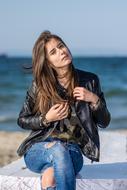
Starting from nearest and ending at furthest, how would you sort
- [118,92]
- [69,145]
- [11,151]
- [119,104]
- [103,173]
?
[69,145], [103,173], [11,151], [119,104], [118,92]

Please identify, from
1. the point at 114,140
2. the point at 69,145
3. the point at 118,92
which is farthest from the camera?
the point at 118,92

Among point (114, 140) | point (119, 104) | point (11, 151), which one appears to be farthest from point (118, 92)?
point (114, 140)

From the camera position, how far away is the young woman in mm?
3721

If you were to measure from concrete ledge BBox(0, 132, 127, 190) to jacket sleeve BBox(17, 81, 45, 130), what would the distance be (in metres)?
0.62

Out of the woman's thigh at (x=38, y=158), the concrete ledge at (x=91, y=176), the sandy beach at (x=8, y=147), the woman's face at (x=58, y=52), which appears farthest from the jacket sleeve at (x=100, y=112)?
the sandy beach at (x=8, y=147)

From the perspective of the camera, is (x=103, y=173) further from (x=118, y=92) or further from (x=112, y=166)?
(x=118, y=92)

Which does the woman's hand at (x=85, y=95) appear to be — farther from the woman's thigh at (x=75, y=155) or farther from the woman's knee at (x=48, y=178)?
the woman's knee at (x=48, y=178)

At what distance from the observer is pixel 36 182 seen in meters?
4.37

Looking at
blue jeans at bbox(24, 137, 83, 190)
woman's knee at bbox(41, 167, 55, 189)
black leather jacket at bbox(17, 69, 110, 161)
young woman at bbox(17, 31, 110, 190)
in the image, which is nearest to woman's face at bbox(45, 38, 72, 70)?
young woman at bbox(17, 31, 110, 190)

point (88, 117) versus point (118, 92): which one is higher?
point (88, 117)

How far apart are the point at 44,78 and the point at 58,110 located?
0.70 feet

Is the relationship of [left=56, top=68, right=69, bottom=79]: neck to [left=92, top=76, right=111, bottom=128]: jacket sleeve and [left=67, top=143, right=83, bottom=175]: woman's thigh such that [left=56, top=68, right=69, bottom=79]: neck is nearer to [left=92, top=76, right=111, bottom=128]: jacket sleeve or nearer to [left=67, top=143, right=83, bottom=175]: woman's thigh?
[left=92, top=76, right=111, bottom=128]: jacket sleeve

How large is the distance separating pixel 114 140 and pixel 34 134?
96.0 inches

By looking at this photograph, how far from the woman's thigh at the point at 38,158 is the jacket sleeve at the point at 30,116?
11 cm
